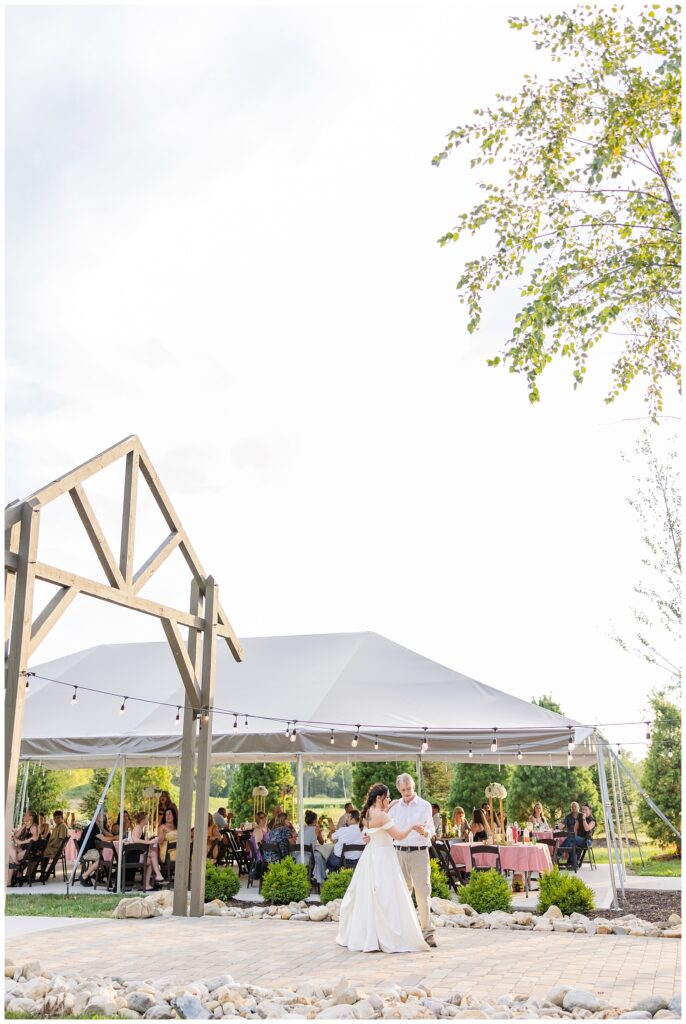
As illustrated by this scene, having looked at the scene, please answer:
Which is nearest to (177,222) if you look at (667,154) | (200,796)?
(667,154)

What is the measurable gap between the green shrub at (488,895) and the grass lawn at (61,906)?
4167 mm

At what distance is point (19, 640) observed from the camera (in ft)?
24.7

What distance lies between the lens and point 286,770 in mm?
20156

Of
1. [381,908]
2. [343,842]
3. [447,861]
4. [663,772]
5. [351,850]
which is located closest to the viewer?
[381,908]

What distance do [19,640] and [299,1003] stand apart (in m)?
3.61

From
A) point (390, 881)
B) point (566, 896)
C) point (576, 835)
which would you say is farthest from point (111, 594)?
point (576, 835)

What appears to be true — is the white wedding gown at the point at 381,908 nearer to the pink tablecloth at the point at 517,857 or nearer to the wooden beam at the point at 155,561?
the wooden beam at the point at 155,561

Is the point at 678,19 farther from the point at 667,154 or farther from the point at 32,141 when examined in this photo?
the point at 32,141

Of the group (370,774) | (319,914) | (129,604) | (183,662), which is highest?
(129,604)

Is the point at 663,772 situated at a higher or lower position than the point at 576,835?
higher

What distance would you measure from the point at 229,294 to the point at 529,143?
544cm

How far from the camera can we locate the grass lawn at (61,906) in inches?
420

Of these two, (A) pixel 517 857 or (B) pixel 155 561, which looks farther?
(A) pixel 517 857

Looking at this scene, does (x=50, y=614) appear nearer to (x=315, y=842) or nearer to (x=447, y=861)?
(x=315, y=842)
